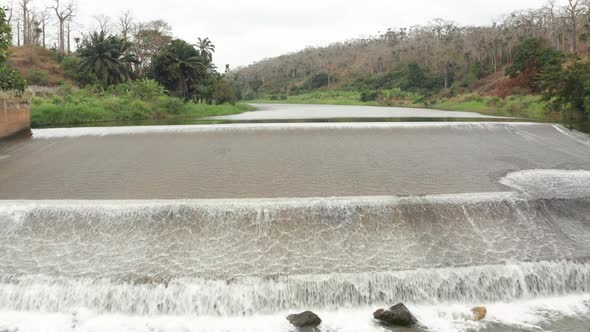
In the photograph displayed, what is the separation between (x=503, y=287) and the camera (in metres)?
5.70

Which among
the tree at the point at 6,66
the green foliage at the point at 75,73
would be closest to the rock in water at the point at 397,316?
the tree at the point at 6,66

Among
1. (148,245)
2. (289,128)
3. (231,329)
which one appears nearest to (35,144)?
(289,128)

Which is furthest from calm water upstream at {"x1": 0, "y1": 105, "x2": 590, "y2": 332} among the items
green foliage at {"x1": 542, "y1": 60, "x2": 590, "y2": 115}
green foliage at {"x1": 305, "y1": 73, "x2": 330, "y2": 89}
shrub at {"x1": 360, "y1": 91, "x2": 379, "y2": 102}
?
green foliage at {"x1": 305, "y1": 73, "x2": 330, "y2": 89}

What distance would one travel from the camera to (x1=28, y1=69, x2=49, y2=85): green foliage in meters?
37.9

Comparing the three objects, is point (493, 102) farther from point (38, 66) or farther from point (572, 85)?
point (38, 66)

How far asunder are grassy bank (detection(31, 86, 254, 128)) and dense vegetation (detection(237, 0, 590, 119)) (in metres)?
20.0

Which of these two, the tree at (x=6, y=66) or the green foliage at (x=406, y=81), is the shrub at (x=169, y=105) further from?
the green foliage at (x=406, y=81)

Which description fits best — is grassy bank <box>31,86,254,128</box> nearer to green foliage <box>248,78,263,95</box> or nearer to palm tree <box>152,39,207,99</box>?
palm tree <box>152,39,207,99</box>

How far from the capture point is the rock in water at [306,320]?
510cm

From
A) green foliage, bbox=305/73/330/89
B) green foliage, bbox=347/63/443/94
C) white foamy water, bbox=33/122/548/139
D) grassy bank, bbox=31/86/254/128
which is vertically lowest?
white foamy water, bbox=33/122/548/139

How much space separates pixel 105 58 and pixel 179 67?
5.79m

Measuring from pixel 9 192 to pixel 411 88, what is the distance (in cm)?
5384

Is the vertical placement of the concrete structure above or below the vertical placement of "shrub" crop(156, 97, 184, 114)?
below

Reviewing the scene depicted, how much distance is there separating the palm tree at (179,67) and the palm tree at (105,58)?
8.74ft
